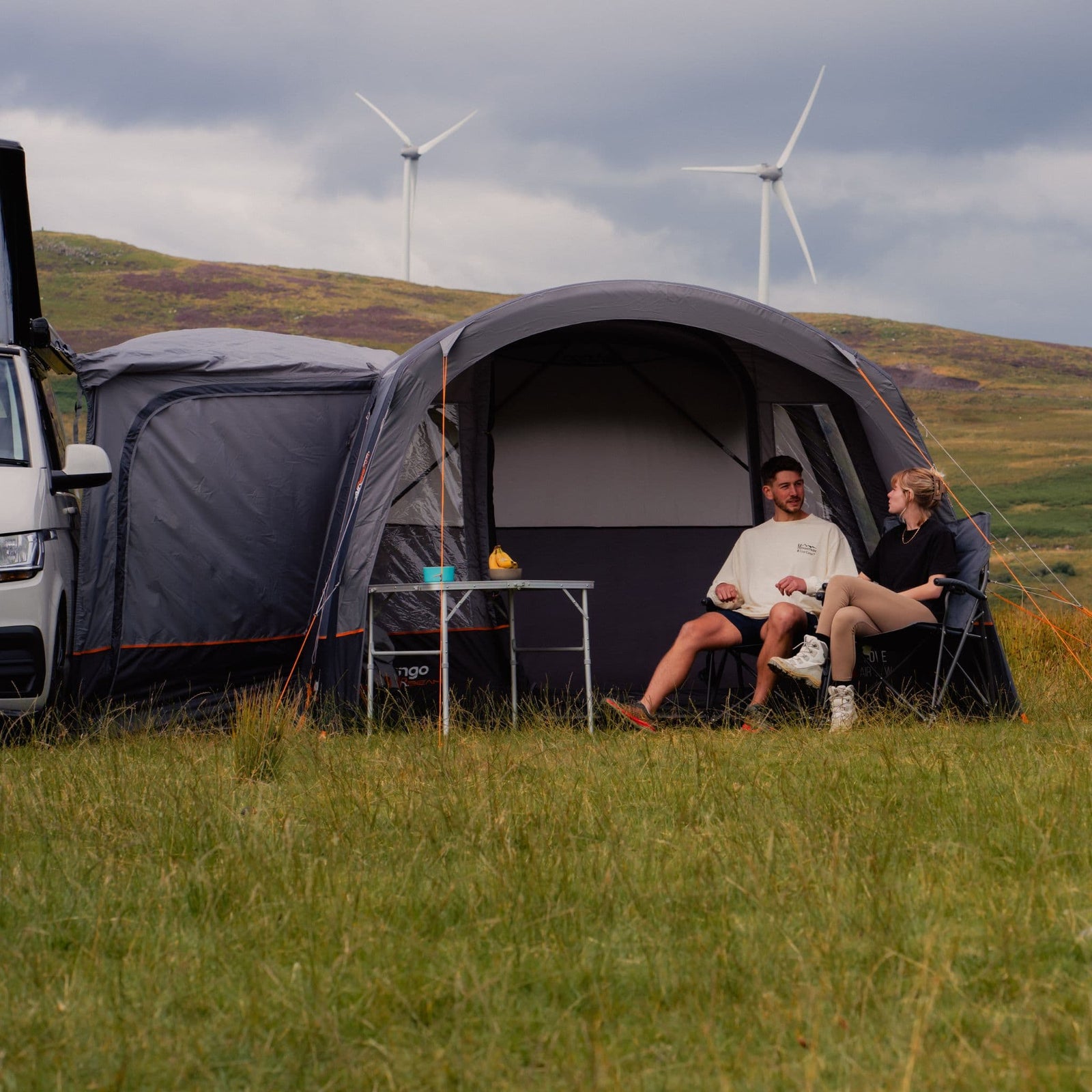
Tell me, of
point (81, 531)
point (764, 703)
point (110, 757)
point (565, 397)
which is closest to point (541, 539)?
point (565, 397)

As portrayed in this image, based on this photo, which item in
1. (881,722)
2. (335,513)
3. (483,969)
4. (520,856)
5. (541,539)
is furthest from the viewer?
(541,539)

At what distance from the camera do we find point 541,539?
286 inches

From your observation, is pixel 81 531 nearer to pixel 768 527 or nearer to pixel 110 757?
pixel 110 757

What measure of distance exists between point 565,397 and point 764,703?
7.63 feet

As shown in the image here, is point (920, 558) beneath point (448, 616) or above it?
above

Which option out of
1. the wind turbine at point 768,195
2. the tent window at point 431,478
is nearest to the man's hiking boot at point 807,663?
the tent window at point 431,478

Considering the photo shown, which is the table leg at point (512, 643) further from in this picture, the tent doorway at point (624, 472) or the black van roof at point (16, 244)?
A: the black van roof at point (16, 244)

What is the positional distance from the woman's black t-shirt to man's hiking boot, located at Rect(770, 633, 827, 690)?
410mm

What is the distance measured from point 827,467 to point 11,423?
407 centimetres

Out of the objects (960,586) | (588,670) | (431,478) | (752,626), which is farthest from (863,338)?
(588,670)

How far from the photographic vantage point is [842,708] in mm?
5367

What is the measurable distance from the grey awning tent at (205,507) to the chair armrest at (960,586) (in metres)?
2.80

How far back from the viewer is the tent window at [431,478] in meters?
6.54

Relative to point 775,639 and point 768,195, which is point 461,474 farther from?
point 768,195
